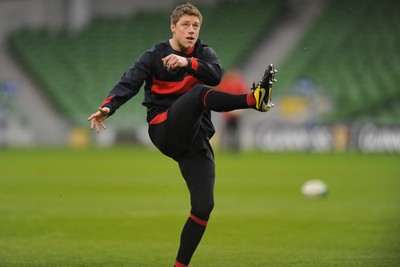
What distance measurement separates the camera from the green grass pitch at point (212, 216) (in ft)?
25.6

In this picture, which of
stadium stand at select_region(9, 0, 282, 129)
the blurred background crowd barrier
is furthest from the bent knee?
stadium stand at select_region(9, 0, 282, 129)

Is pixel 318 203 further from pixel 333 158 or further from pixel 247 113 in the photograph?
pixel 247 113

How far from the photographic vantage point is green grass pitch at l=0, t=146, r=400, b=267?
7.82 m

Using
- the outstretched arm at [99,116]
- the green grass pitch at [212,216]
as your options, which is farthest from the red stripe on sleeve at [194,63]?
the green grass pitch at [212,216]

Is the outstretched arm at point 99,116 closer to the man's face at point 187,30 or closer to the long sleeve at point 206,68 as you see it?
the long sleeve at point 206,68

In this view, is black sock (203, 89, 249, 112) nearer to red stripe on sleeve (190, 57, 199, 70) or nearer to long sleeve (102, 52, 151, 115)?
red stripe on sleeve (190, 57, 199, 70)

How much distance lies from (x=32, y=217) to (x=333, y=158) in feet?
45.7

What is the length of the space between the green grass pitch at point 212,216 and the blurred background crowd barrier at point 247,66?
8187 millimetres

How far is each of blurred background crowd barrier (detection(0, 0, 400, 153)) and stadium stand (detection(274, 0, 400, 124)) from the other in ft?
0.13

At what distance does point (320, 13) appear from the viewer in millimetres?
34031

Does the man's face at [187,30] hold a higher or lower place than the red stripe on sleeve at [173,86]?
higher

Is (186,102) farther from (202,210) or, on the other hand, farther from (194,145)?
(202,210)

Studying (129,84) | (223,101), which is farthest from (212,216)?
(223,101)

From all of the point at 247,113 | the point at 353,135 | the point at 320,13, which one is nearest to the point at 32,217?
the point at 353,135
